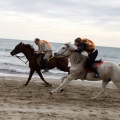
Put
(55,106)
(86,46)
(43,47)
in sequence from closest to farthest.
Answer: (55,106)
(86,46)
(43,47)

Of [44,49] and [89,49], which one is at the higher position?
[89,49]

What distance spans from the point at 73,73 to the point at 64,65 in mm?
3881

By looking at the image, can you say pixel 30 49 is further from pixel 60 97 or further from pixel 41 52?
pixel 60 97

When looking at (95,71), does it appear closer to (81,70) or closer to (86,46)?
(81,70)

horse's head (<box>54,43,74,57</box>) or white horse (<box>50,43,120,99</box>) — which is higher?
horse's head (<box>54,43,74,57</box>)

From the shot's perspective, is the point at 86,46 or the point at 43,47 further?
the point at 43,47

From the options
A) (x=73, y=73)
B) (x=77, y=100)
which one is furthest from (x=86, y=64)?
(x=77, y=100)

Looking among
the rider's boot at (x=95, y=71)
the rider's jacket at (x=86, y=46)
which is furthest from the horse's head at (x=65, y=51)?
the rider's boot at (x=95, y=71)

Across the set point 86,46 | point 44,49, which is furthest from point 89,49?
point 44,49

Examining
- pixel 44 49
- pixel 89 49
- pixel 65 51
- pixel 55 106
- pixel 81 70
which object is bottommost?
pixel 55 106

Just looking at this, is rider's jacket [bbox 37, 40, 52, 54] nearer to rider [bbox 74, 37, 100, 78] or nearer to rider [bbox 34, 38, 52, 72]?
rider [bbox 34, 38, 52, 72]

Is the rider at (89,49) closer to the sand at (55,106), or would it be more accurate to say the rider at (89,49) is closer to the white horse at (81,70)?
the white horse at (81,70)

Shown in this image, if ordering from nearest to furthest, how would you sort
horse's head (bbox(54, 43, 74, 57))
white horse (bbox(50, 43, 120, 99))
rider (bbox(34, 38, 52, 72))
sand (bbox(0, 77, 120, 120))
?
1. sand (bbox(0, 77, 120, 120))
2. white horse (bbox(50, 43, 120, 99))
3. horse's head (bbox(54, 43, 74, 57))
4. rider (bbox(34, 38, 52, 72))

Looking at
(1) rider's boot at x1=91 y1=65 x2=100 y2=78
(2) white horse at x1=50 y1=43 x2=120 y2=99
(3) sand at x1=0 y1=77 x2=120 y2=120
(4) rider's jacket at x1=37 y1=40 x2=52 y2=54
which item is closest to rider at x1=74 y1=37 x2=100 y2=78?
(1) rider's boot at x1=91 y1=65 x2=100 y2=78
